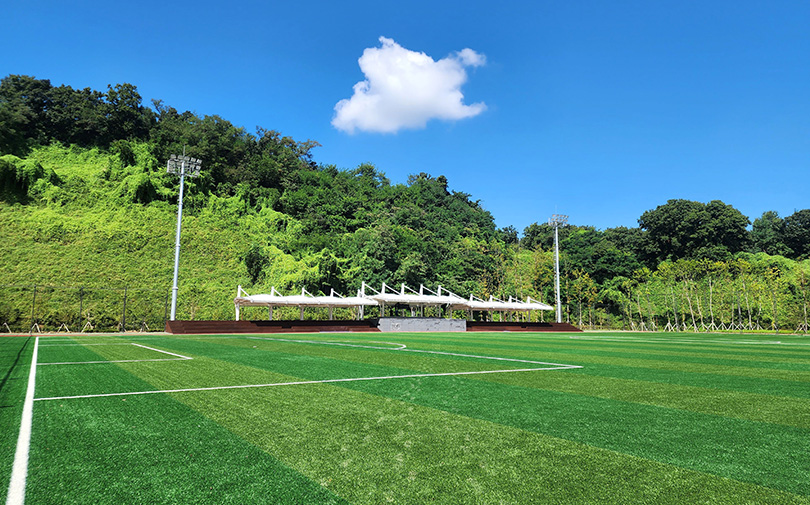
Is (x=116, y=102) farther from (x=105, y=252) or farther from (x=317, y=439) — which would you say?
(x=317, y=439)

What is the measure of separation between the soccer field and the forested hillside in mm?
29176

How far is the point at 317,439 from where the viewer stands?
3047 millimetres

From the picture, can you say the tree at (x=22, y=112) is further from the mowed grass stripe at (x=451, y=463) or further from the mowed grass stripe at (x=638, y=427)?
the mowed grass stripe at (x=451, y=463)

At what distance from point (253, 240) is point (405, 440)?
1649 inches

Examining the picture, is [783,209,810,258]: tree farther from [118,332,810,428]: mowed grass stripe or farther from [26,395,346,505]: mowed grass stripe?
[26,395,346,505]: mowed grass stripe

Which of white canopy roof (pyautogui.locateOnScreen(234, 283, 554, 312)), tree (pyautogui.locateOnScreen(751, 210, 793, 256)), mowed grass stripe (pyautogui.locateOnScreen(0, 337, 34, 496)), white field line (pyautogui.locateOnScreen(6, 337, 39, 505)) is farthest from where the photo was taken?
tree (pyautogui.locateOnScreen(751, 210, 793, 256))

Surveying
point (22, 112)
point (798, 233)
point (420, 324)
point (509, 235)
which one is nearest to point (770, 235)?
point (798, 233)

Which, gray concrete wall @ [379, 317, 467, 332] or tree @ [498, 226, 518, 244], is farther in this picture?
tree @ [498, 226, 518, 244]

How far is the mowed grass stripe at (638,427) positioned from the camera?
2605mm

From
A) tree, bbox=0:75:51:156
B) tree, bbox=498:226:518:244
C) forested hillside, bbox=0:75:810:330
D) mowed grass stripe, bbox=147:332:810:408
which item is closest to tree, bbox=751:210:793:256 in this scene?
forested hillside, bbox=0:75:810:330

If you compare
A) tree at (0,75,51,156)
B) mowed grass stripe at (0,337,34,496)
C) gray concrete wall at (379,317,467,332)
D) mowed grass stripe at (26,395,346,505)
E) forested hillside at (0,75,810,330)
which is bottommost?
gray concrete wall at (379,317,467,332)

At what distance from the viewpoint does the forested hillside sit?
3425 cm

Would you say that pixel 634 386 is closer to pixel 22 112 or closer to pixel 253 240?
pixel 253 240

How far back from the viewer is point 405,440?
304 centimetres
